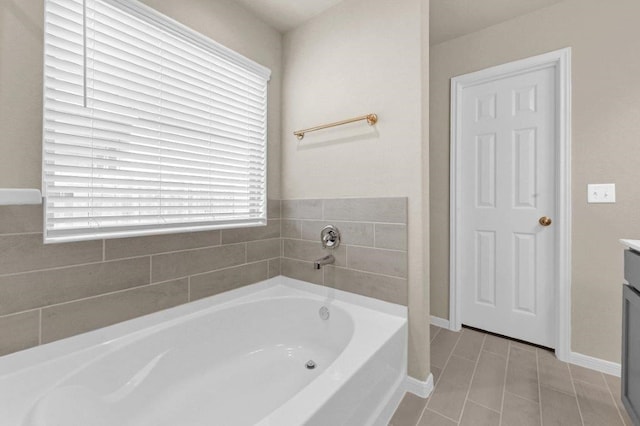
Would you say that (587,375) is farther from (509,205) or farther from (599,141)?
(599,141)

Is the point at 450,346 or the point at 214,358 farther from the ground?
the point at 214,358

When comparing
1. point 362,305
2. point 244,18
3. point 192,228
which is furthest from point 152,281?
point 244,18

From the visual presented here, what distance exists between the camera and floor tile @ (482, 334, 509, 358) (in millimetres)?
1987

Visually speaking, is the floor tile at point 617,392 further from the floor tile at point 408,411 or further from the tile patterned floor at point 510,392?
the floor tile at point 408,411

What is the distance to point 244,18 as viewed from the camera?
72.8 inches

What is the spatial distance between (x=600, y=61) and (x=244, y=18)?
233 centimetres

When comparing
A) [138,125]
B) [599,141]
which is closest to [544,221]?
[599,141]

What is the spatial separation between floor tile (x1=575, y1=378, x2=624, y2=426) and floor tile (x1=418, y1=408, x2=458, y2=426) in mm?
670

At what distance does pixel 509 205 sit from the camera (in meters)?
2.13

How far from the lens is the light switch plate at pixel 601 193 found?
5.62ft

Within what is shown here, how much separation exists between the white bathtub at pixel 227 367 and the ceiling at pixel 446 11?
191cm

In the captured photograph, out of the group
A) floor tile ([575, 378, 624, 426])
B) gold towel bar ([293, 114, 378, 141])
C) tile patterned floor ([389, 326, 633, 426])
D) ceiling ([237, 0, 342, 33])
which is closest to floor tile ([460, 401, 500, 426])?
tile patterned floor ([389, 326, 633, 426])

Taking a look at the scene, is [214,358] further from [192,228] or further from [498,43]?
[498,43]

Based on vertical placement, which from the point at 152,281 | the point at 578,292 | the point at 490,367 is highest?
the point at 152,281
